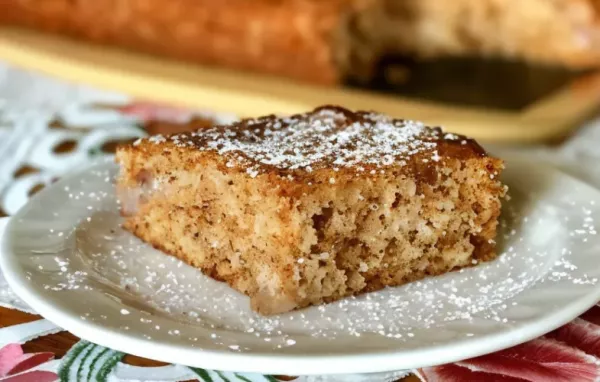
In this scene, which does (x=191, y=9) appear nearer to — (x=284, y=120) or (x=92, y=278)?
(x=284, y=120)

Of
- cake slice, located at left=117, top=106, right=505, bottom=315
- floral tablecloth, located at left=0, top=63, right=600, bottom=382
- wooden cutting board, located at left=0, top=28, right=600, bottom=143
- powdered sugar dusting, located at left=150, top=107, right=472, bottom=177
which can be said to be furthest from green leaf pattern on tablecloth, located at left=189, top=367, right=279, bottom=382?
wooden cutting board, located at left=0, top=28, right=600, bottom=143

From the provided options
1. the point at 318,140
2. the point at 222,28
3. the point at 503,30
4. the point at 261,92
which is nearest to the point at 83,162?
the point at 261,92

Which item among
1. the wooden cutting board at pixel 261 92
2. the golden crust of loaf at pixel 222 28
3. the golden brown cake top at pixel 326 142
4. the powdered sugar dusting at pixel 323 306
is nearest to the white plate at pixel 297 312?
the powdered sugar dusting at pixel 323 306

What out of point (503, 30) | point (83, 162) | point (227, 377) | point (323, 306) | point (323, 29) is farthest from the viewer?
point (503, 30)

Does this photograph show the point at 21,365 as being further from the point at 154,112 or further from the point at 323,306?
the point at 154,112

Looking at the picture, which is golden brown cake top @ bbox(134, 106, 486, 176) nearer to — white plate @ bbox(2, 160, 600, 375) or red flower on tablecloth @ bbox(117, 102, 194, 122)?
white plate @ bbox(2, 160, 600, 375)

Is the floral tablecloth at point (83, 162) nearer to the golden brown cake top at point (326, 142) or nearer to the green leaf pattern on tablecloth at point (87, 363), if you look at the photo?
the green leaf pattern on tablecloth at point (87, 363)
